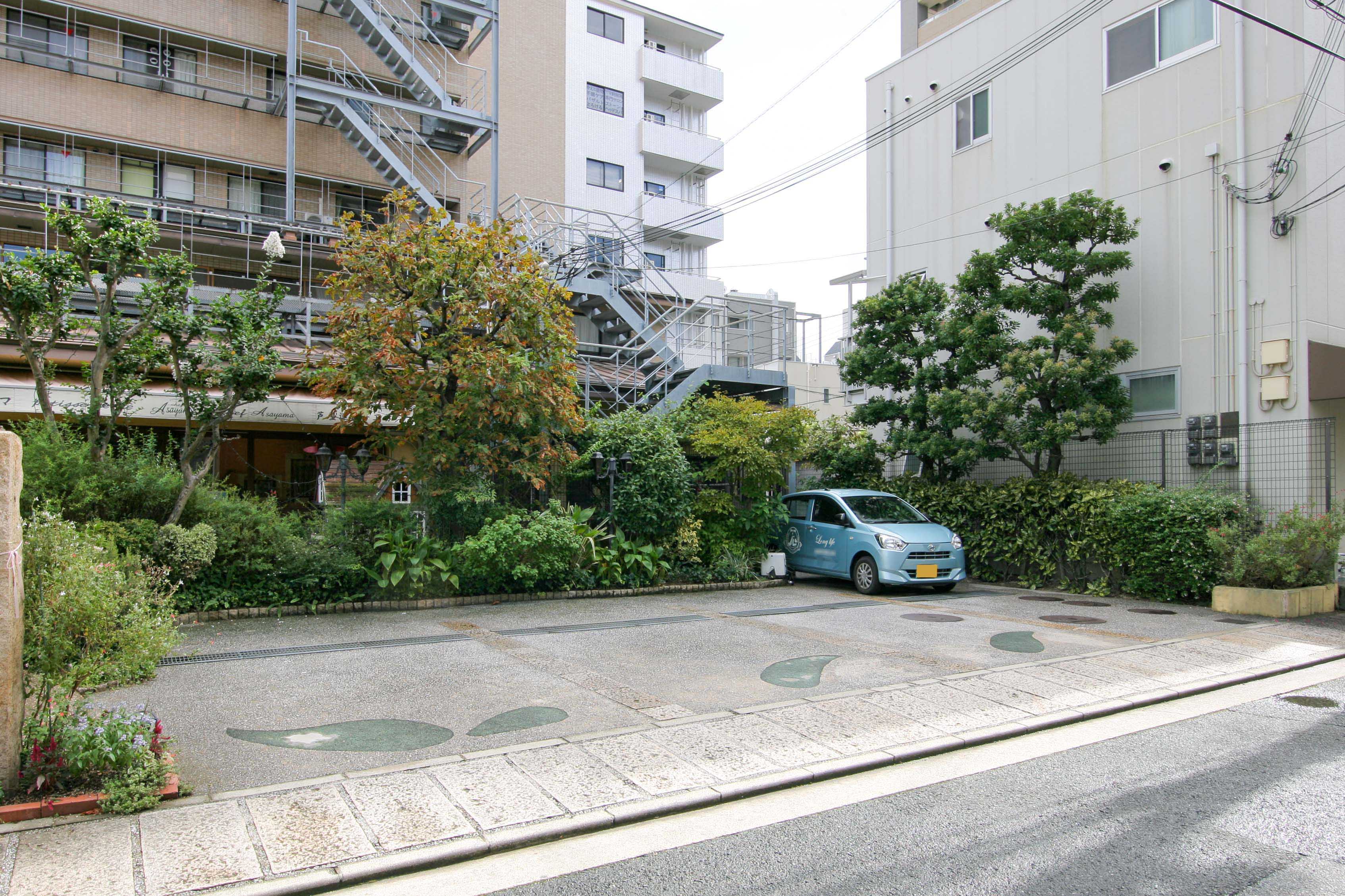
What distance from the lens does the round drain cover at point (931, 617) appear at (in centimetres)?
1027

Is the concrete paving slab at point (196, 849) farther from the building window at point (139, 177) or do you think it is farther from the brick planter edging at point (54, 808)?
the building window at point (139, 177)

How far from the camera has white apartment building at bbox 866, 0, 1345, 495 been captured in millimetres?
11672

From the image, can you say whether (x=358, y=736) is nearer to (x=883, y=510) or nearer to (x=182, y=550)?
(x=182, y=550)

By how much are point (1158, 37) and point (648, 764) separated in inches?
561

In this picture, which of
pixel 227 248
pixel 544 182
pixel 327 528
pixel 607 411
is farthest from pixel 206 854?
pixel 544 182

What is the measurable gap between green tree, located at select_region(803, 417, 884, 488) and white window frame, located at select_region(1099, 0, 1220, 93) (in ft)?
23.6

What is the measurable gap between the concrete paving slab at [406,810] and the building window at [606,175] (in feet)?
76.9

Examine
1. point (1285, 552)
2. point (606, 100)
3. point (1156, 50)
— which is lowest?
point (1285, 552)

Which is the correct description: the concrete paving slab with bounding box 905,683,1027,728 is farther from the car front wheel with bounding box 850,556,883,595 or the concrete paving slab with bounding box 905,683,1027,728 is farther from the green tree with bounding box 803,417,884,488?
the green tree with bounding box 803,417,884,488

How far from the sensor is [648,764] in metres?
5.15

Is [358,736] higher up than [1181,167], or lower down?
lower down

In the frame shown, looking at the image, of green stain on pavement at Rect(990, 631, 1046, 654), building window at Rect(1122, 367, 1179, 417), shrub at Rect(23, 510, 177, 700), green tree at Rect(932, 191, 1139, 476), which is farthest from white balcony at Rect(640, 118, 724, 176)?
shrub at Rect(23, 510, 177, 700)

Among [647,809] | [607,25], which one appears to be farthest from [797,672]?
[607,25]

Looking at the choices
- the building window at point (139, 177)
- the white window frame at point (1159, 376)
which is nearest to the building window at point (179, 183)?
the building window at point (139, 177)
